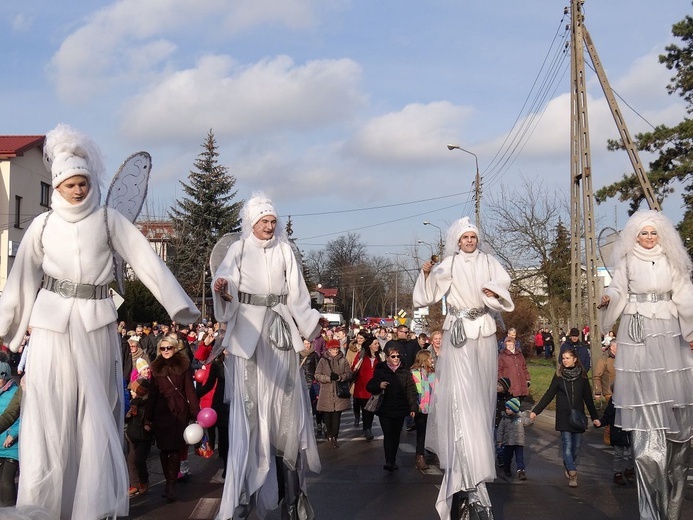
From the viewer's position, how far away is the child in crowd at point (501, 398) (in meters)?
11.4

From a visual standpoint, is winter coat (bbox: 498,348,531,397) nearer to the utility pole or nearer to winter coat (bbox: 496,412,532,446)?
winter coat (bbox: 496,412,532,446)

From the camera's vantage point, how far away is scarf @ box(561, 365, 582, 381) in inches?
450

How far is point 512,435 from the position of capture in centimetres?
1117

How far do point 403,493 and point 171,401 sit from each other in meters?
2.81

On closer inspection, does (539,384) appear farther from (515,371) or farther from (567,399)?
(567,399)

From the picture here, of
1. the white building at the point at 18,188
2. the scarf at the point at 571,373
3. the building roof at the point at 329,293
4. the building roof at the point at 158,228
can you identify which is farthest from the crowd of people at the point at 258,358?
the building roof at the point at 329,293

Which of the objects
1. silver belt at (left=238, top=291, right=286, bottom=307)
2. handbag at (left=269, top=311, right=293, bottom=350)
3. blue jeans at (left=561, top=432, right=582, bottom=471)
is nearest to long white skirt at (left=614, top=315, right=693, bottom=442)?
handbag at (left=269, top=311, right=293, bottom=350)

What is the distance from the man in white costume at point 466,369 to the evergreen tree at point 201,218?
4438 cm

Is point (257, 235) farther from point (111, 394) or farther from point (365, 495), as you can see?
point (365, 495)

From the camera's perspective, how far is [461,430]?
7.19m

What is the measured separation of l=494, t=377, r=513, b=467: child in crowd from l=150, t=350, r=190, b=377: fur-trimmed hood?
13.5 feet

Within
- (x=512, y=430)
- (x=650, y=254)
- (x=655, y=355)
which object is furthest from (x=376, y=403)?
(x=650, y=254)

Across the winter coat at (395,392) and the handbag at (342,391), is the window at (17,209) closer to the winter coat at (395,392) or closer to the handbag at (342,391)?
the handbag at (342,391)

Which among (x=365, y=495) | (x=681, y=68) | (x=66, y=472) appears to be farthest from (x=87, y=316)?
(x=681, y=68)
